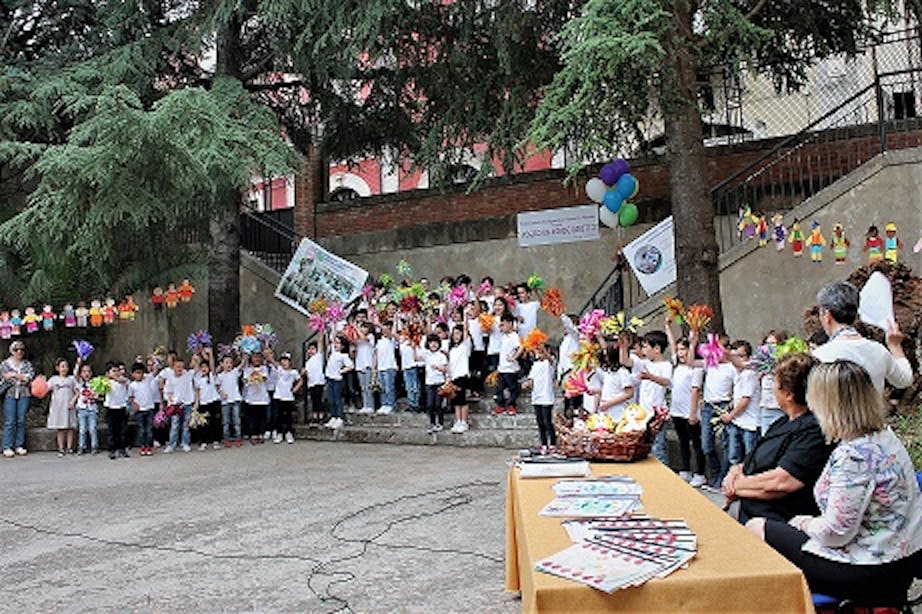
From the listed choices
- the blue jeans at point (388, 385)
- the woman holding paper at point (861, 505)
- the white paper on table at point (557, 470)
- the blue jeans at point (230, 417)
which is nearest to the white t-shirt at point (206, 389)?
the blue jeans at point (230, 417)

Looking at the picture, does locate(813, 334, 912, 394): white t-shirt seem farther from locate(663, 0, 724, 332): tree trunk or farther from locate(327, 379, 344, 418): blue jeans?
locate(327, 379, 344, 418): blue jeans

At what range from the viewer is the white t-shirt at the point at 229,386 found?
14242 mm

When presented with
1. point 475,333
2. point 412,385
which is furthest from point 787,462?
point 412,385

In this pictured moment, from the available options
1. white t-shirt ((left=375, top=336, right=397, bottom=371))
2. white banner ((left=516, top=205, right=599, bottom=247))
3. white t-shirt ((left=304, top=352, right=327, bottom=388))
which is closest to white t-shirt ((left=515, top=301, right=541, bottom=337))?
white t-shirt ((left=375, top=336, right=397, bottom=371))

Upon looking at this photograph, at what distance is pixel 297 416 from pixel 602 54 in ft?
28.7

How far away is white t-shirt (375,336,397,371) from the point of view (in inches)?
545

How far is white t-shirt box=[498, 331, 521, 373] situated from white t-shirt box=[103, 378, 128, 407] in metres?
5.86

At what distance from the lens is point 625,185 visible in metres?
14.3

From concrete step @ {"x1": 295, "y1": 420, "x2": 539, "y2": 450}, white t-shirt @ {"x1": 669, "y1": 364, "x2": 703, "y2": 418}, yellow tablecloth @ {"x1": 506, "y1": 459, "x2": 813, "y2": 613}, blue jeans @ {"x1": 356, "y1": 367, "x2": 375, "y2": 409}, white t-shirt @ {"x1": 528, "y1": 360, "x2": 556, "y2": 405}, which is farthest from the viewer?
blue jeans @ {"x1": 356, "y1": 367, "x2": 375, "y2": 409}

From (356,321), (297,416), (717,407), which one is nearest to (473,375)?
(356,321)

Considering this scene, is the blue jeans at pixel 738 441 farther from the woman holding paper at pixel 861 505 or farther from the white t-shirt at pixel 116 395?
the white t-shirt at pixel 116 395

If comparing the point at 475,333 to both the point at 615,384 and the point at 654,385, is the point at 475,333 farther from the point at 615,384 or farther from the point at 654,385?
the point at 615,384

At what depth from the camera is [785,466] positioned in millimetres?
4094

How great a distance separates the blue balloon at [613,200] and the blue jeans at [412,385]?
4.10 meters
